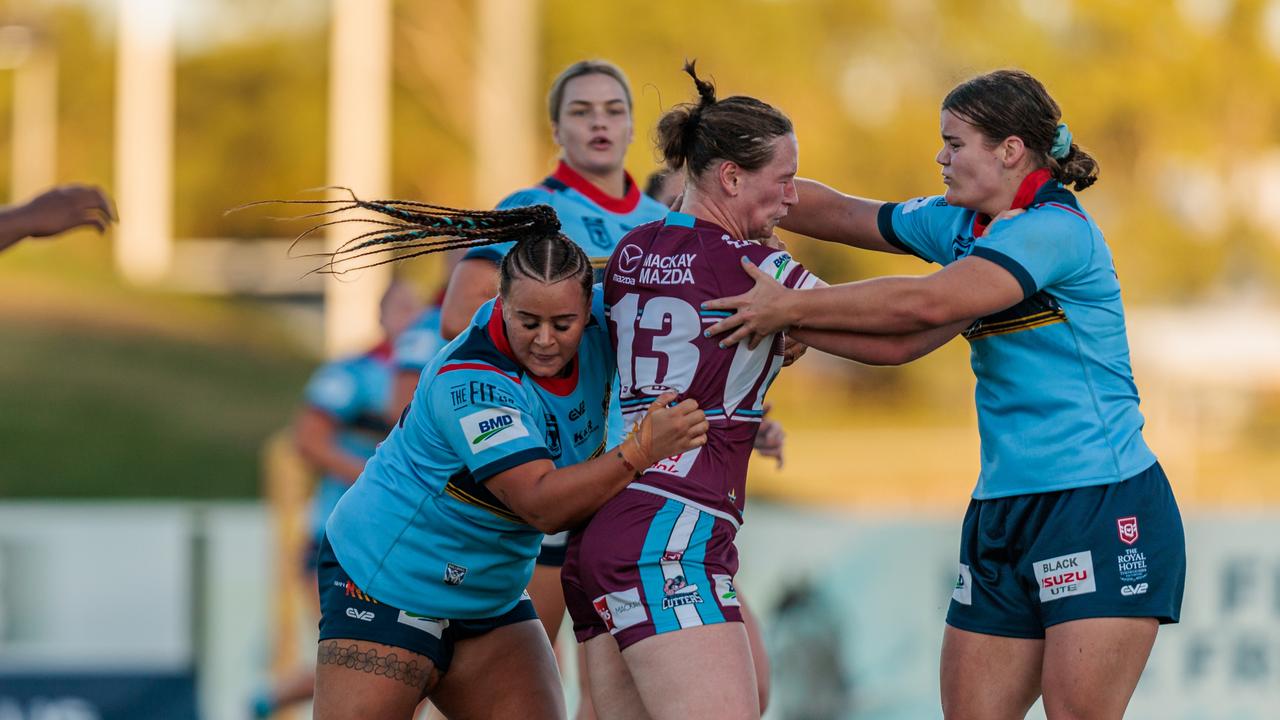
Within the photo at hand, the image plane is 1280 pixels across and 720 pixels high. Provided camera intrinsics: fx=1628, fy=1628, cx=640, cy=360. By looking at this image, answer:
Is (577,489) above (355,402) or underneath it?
above

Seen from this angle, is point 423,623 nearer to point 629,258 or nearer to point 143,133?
point 629,258

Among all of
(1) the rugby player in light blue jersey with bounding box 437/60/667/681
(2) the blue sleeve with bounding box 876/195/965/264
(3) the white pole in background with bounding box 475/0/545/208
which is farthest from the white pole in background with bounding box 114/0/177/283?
(2) the blue sleeve with bounding box 876/195/965/264

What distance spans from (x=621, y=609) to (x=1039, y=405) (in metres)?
1.15

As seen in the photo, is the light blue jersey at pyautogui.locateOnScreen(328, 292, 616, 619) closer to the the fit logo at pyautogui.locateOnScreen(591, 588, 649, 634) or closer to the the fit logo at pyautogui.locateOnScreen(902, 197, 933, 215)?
the the fit logo at pyautogui.locateOnScreen(591, 588, 649, 634)

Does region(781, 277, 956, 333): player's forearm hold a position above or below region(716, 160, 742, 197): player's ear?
below

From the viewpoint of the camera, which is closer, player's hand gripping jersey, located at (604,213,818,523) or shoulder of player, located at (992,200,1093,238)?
player's hand gripping jersey, located at (604,213,818,523)

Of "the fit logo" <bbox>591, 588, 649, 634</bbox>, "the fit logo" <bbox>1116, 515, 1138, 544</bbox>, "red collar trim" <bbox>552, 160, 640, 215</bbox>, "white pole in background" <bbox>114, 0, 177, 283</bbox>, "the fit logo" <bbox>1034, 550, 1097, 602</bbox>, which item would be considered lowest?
"the fit logo" <bbox>591, 588, 649, 634</bbox>

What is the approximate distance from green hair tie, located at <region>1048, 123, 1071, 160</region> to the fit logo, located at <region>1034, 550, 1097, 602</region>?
0.97 meters

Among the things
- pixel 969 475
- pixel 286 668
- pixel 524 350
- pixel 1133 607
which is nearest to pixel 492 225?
pixel 524 350

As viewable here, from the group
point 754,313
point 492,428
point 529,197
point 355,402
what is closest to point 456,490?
point 492,428

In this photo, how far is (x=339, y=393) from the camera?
815 cm

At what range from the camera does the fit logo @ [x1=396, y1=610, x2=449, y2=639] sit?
4102mm

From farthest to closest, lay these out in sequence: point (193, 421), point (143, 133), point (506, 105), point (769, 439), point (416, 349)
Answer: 1. point (506, 105)
2. point (143, 133)
3. point (193, 421)
4. point (416, 349)
5. point (769, 439)

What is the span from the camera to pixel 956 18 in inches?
1043
